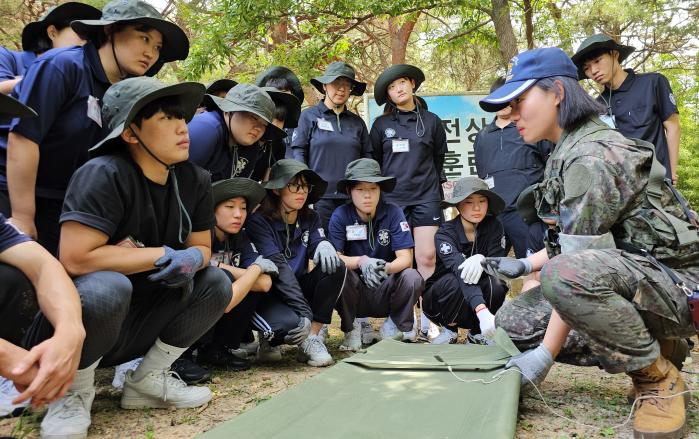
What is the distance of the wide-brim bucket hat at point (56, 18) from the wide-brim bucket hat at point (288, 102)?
1010 millimetres

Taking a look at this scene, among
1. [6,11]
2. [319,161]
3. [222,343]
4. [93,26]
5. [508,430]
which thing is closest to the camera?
[508,430]

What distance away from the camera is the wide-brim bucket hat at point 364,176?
375 cm

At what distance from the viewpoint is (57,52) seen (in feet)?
7.73

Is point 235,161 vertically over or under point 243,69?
under

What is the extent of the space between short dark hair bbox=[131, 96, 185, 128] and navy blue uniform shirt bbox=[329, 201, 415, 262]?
1.75 metres

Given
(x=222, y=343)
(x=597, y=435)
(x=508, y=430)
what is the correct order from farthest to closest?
(x=222, y=343)
(x=597, y=435)
(x=508, y=430)

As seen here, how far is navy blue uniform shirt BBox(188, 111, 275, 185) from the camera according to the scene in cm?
296

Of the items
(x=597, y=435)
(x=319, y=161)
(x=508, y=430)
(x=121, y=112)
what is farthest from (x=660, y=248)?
(x=319, y=161)

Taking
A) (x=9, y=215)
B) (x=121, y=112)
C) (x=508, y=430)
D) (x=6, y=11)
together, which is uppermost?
(x=6, y=11)

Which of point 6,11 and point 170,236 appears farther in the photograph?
point 6,11

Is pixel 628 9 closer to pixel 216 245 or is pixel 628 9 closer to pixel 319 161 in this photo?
pixel 319 161

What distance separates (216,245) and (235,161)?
470mm

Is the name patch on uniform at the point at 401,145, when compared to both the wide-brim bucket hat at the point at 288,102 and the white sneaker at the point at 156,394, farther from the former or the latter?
the white sneaker at the point at 156,394

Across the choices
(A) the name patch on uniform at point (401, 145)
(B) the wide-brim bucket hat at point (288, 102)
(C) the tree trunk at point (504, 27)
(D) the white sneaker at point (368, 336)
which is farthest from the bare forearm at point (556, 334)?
(C) the tree trunk at point (504, 27)
